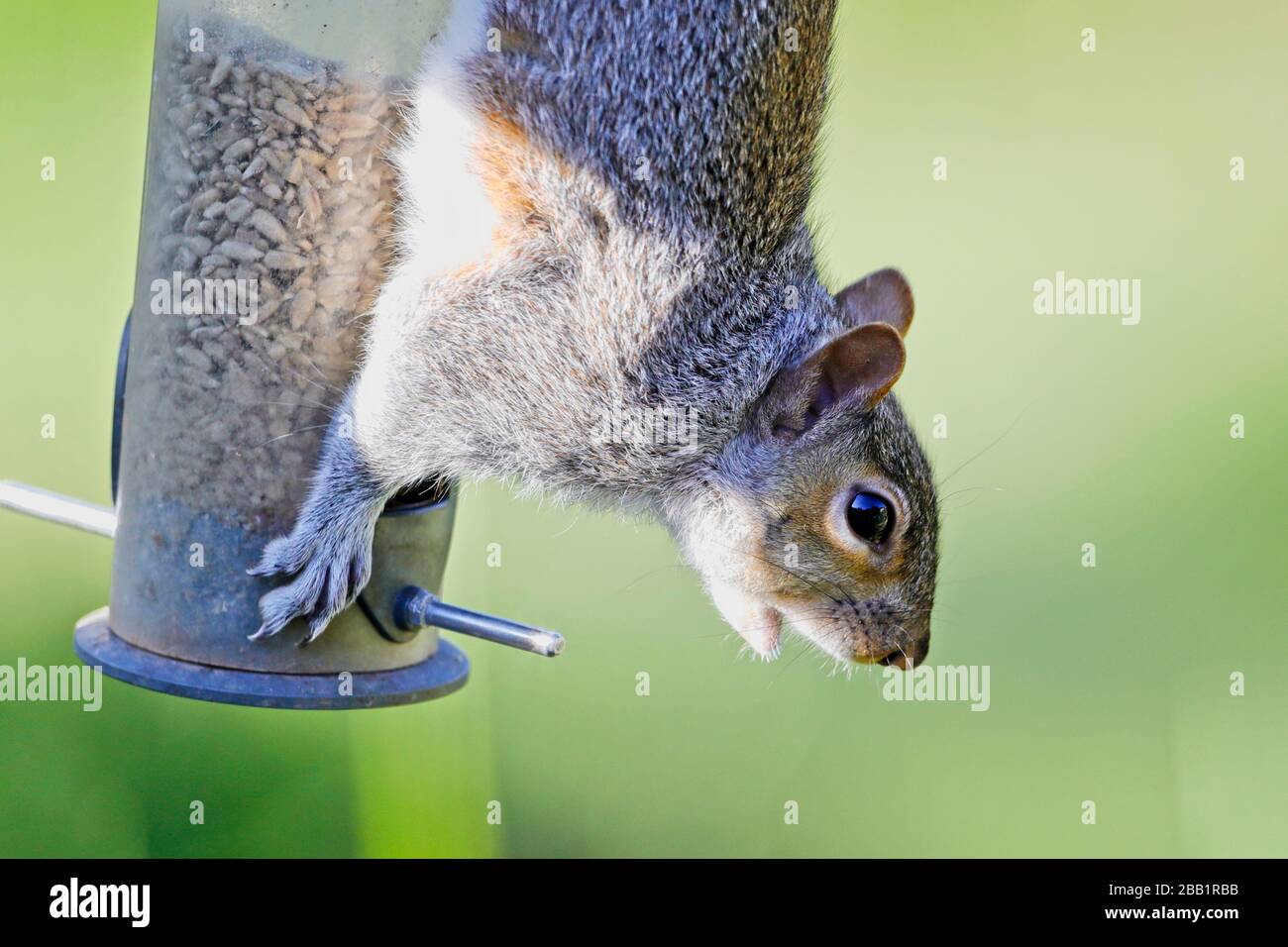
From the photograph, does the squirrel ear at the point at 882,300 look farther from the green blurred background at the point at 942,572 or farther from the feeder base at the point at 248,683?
the feeder base at the point at 248,683

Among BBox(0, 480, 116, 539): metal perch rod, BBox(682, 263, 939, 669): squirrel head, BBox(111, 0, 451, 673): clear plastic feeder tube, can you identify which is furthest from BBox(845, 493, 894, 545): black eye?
BBox(0, 480, 116, 539): metal perch rod

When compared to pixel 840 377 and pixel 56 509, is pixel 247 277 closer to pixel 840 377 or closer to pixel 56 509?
pixel 56 509

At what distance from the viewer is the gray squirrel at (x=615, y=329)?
269 centimetres

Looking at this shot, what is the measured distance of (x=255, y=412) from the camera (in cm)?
276

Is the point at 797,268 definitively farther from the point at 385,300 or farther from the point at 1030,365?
the point at 1030,365

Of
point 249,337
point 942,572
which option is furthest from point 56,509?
point 942,572

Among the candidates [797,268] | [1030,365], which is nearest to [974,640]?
[1030,365]

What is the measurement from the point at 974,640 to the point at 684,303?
8.30 feet

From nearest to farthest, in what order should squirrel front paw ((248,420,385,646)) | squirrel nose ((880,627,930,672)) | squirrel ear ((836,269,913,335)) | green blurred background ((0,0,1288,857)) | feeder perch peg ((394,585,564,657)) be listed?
feeder perch peg ((394,585,564,657)) < squirrel front paw ((248,420,385,646)) < squirrel nose ((880,627,930,672)) < squirrel ear ((836,269,913,335)) < green blurred background ((0,0,1288,857))

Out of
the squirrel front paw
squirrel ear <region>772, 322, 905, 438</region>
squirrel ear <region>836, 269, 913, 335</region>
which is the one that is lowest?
the squirrel front paw

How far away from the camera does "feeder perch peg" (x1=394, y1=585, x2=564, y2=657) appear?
102 inches

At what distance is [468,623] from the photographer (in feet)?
9.03

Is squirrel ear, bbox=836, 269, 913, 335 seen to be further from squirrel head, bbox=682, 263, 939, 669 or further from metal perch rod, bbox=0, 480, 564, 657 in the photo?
metal perch rod, bbox=0, 480, 564, 657

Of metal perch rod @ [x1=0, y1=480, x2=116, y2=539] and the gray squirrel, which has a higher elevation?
the gray squirrel
